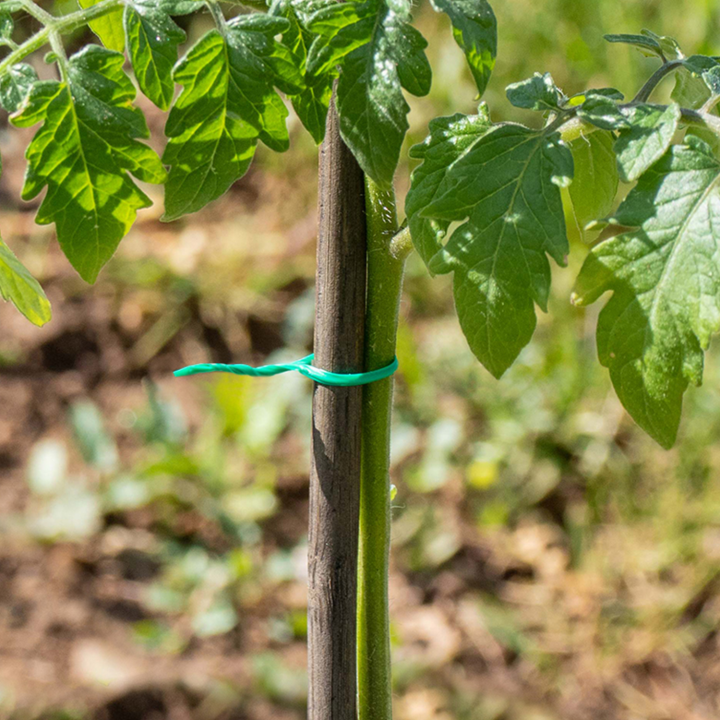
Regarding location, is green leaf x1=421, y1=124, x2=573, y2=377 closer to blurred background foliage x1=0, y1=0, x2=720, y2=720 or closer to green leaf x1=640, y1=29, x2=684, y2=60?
green leaf x1=640, y1=29, x2=684, y2=60

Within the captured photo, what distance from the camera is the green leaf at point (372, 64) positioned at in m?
0.64

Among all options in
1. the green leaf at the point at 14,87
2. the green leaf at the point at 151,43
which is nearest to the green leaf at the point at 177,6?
the green leaf at the point at 151,43

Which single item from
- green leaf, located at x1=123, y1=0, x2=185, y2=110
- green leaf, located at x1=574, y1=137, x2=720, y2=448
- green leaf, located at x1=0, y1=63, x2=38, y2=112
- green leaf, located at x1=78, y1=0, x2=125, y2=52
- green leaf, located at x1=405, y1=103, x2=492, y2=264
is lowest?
green leaf, located at x1=574, y1=137, x2=720, y2=448

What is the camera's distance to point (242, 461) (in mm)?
2887

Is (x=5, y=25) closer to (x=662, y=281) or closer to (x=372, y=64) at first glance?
(x=372, y=64)

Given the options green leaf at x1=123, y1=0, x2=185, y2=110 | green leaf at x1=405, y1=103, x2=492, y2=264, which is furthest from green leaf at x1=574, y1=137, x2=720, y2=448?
green leaf at x1=123, y1=0, x2=185, y2=110

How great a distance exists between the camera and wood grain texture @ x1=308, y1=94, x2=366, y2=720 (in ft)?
2.71

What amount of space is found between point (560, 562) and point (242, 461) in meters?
1.04

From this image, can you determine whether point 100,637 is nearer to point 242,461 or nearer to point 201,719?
point 201,719

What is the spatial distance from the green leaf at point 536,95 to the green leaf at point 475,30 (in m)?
0.06

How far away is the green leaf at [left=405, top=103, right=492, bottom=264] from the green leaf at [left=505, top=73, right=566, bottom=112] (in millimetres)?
28

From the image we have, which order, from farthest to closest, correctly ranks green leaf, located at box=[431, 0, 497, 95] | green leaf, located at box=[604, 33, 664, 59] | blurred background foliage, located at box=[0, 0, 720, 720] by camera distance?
blurred background foliage, located at box=[0, 0, 720, 720] → green leaf, located at box=[604, 33, 664, 59] → green leaf, located at box=[431, 0, 497, 95]

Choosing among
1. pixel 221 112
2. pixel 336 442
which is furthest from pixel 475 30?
pixel 336 442

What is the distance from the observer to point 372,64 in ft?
2.10
